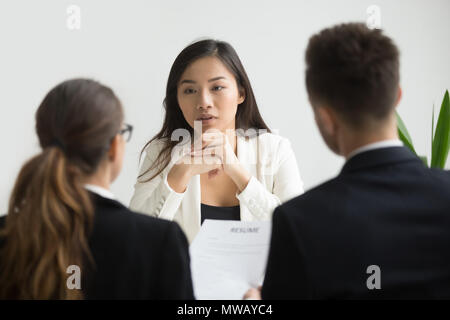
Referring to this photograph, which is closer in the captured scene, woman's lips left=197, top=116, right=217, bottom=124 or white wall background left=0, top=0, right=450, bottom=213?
woman's lips left=197, top=116, right=217, bottom=124

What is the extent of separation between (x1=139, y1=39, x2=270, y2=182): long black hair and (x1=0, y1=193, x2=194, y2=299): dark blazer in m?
1.02

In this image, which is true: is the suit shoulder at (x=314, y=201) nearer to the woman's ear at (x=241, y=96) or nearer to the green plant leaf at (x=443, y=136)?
the woman's ear at (x=241, y=96)

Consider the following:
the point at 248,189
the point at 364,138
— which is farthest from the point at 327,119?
the point at 248,189

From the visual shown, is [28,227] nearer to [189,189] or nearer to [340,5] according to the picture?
[189,189]

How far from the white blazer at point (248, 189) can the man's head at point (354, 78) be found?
0.78 m

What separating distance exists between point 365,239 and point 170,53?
201 cm

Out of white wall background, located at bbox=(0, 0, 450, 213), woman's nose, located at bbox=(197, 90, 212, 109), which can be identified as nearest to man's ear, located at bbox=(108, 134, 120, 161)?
woman's nose, located at bbox=(197, 90, 212, 109)

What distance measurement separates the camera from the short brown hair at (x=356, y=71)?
893 mm

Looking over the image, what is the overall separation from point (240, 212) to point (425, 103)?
Answer: 67.8 inches

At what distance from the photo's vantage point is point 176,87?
6.48 feet

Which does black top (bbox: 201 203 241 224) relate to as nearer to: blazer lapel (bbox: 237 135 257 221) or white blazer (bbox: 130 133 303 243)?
Result: white blazer (bbox: 130 133 303 243)

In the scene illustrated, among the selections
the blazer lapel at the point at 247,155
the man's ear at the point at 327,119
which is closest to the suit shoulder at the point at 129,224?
the man's ear at the point at 327,119

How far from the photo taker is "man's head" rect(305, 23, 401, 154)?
2.93 ft

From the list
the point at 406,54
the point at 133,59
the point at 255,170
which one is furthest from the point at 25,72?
the point at 406,54
